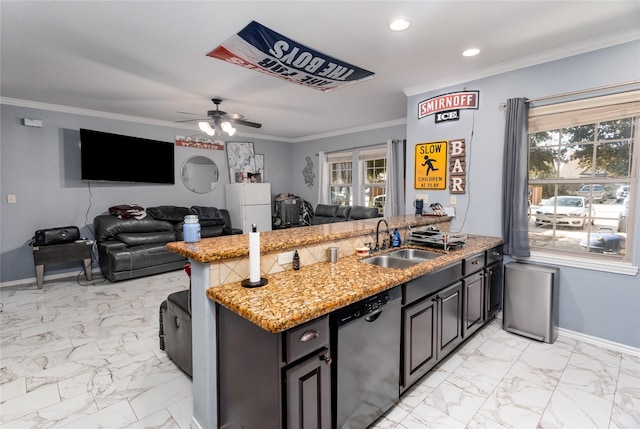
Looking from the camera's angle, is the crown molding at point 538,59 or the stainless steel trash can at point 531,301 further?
the stainless steel trash can at point 531,301

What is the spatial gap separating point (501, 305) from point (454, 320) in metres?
1.15

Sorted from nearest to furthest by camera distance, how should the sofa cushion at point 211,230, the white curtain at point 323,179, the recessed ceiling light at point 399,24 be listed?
1. the recessed ceiling light at point 399,24
2. the sofa cushion at point 211,230
3. the white curtain at point 323,179

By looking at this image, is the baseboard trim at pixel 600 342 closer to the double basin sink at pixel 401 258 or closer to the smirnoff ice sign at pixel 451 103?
the double basin sink at pixel 401 258

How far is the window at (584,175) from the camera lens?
2523mm

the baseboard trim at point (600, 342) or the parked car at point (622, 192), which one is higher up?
the parked car at point (622, 192)

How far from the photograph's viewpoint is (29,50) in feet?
8.86

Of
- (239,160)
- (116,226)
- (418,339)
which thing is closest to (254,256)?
(418,339)

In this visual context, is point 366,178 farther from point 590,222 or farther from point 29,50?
point 29,50

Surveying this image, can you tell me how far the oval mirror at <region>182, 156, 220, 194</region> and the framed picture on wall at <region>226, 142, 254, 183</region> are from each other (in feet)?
1.14

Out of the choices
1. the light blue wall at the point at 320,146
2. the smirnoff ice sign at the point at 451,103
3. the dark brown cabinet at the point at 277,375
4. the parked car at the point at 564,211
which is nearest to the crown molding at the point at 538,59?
the smirnoff ice sign at the point at 451,103

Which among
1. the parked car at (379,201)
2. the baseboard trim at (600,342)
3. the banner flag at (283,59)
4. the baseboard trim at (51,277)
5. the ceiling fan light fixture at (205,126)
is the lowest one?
the baseboard trim at (600,342)

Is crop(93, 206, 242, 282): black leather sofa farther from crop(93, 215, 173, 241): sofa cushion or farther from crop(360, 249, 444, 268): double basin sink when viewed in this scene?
crop(360, 249, 444, 268): double basin sink

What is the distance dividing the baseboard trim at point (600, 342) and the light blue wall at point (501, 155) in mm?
33

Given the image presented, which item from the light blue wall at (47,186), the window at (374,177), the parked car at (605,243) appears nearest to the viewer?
the parked car at (605,243)
